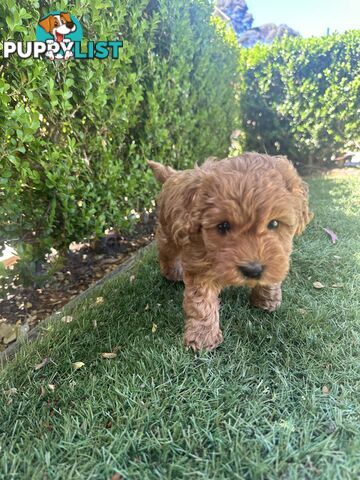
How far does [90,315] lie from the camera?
2.78m

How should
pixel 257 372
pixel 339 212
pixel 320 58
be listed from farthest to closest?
pixel 320 58, pixel 339 212, pixel 257 372

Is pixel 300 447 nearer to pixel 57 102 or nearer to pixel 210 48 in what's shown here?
pixel 57 102

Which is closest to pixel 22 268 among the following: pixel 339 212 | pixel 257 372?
pixel 257 372

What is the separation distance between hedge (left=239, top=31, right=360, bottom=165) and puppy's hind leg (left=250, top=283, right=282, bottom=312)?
20.5 feet

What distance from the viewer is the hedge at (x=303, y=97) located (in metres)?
7.30

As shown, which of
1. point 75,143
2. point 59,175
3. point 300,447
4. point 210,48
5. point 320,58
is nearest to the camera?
point 300,447

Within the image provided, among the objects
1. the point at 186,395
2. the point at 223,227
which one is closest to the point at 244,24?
the point at 223,227

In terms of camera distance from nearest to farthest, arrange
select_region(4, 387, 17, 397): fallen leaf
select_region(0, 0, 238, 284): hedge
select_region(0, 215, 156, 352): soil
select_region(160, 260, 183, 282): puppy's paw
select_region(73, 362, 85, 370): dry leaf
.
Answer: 1. select_region(4, 387, 17, 397): fallen leaf
2. select_region(73, 362, 85, 370): dry leaf
3. select_region(0, 0, 238, 284): hedge
4. select_region(0, 215, 156, 352): soil
5. select_region(160, 260, 183, 282): puppy's paw

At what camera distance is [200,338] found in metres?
2.30

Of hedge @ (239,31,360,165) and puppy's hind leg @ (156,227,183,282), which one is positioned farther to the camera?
hedge @ (239,31,360,165)

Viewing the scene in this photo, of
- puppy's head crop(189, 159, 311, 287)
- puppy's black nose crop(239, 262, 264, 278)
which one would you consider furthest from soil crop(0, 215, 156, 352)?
puppy's black nose crop(239, 262, 264, 278)

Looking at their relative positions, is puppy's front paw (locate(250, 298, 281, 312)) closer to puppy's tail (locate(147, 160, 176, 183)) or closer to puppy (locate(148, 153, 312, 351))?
puppy (locate(148, 153, 312, 351))

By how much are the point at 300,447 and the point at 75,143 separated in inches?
114

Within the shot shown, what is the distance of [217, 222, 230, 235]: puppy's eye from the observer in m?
1.97
